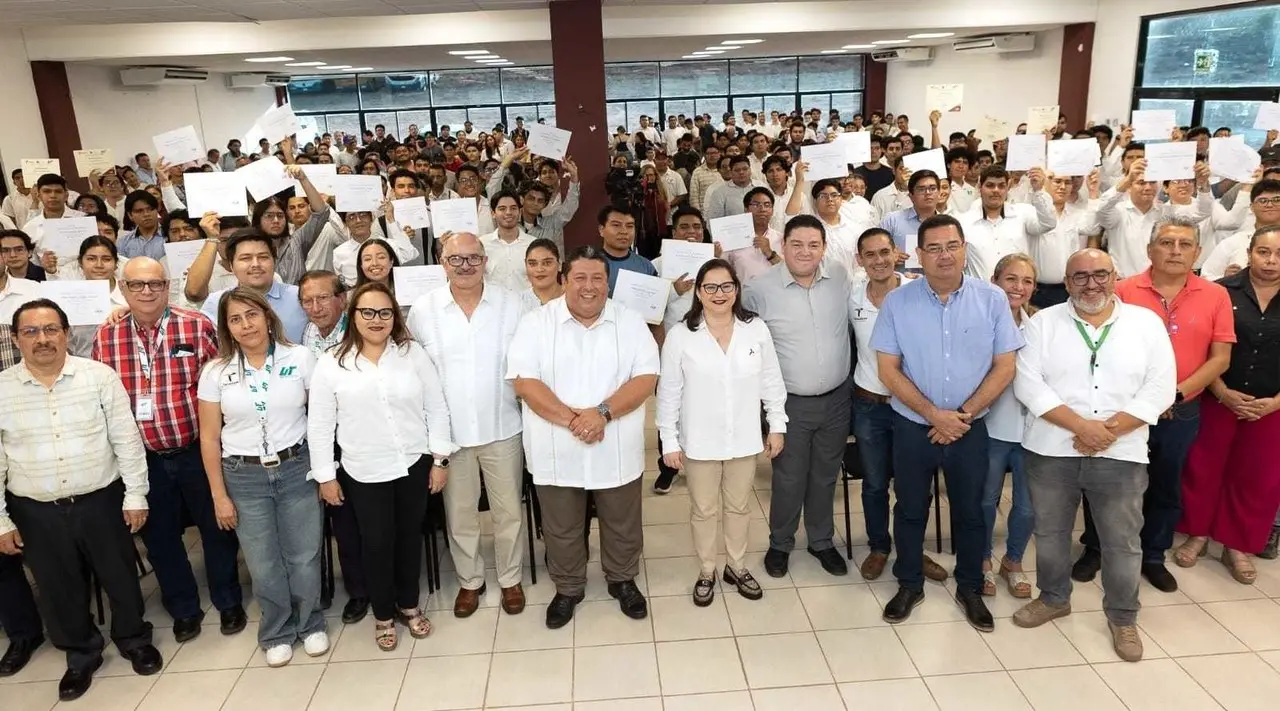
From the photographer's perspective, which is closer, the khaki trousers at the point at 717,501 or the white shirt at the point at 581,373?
the white shirt at the point at 581,373

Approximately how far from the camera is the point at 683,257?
393 centimetres

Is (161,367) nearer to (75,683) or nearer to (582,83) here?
(75,683)

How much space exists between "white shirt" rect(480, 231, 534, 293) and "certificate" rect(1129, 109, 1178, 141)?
4716mm

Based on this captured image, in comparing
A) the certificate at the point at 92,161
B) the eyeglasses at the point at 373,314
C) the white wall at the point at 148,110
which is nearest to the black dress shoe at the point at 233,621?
the eyeglasses at the point at 373,314

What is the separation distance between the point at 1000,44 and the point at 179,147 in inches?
504

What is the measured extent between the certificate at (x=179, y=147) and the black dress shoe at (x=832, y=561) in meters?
4.02

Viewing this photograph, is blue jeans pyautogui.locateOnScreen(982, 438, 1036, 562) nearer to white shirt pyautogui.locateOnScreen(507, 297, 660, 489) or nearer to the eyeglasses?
white shirt pyautogui.locateOnScreen(507, 297, 660, 489)

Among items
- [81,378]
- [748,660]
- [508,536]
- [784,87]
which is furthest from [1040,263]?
[784,87]

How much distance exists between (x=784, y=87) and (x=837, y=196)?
16489mm

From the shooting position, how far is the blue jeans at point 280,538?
10.2ft

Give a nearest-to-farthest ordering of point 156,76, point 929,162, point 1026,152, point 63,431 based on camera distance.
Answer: point 63,431
point 929,162
point 1026,152
point 156,76

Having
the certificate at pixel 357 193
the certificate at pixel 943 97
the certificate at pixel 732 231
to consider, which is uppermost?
the certificate at pixel 943 97

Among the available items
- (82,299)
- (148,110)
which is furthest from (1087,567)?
(148,110)

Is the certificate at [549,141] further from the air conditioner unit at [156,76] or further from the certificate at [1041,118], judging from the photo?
the air conditioner unit at [156,76]
